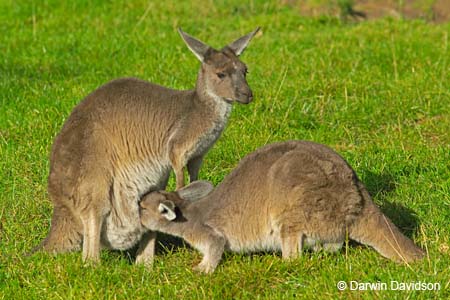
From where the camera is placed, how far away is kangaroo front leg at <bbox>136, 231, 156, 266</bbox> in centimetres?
619

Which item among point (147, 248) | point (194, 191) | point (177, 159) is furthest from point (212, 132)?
point (147, 248)

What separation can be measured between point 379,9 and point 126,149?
725cm

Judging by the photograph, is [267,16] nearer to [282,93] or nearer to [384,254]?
[282,93]

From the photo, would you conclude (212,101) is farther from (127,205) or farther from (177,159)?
(127,205)

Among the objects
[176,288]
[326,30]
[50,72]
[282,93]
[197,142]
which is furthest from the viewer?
→ [326,30]

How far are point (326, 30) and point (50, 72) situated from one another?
3.41 meters

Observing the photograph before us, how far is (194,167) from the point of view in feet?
21.1

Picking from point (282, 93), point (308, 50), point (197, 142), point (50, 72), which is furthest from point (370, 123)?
point (50, 72)

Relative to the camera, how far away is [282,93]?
8.92 metres

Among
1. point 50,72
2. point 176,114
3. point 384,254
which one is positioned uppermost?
point 176,114

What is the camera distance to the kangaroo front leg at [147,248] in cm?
619

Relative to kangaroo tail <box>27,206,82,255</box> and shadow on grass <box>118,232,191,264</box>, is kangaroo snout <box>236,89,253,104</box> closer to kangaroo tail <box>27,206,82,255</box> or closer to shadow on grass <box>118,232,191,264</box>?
shadow on grass <box>118,232,191,264</box>

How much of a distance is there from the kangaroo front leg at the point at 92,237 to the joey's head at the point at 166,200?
327 millimetres

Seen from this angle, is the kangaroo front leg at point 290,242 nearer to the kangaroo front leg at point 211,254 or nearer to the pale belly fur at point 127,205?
the kangaroo front leg at point 211,254
